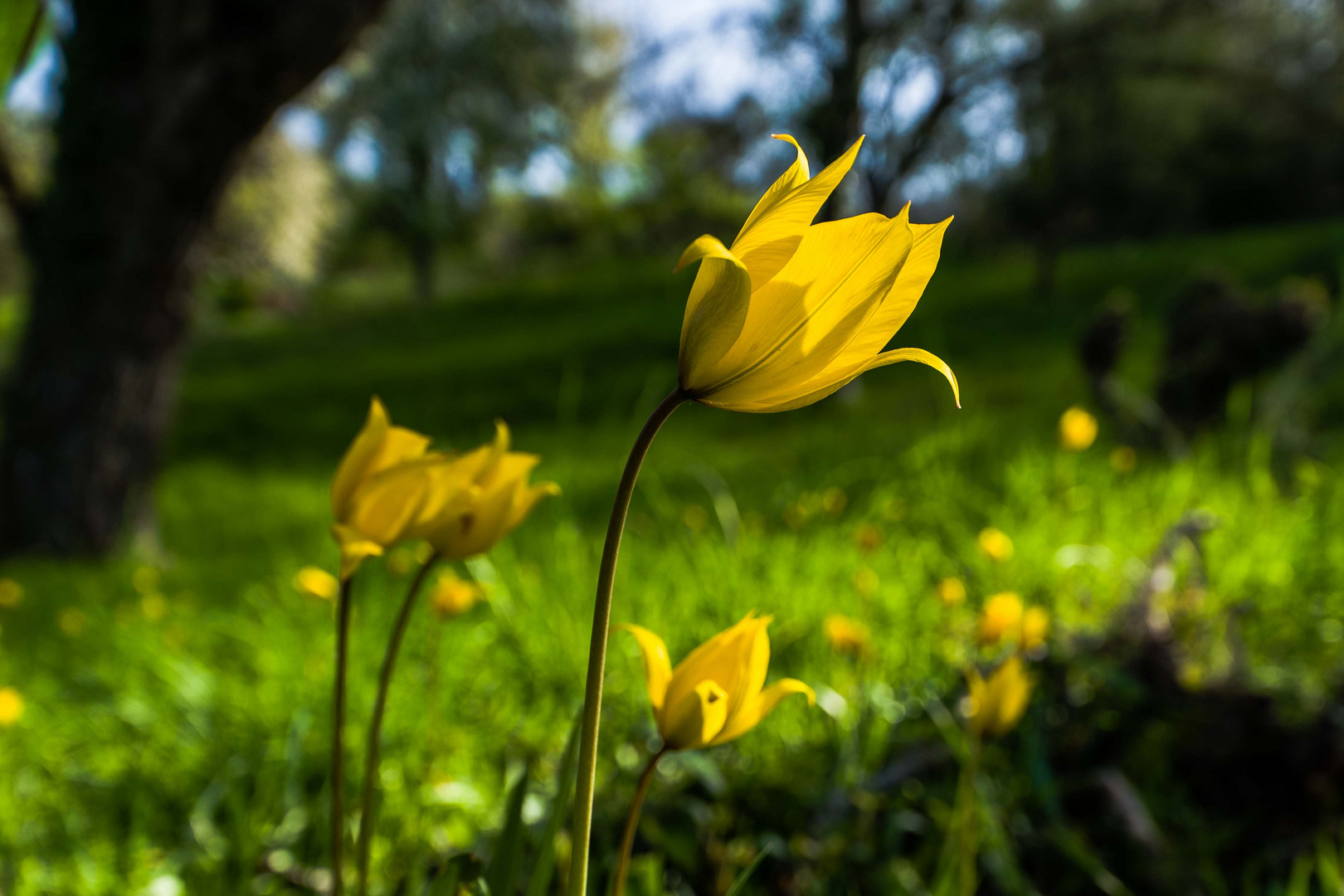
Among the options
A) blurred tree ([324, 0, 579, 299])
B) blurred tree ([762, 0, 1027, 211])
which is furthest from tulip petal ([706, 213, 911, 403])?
blurred tree ([324, 0, 579, 299])

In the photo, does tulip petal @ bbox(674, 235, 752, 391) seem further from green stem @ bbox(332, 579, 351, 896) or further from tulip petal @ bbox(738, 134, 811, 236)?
green stem @ bbox(332, 579, 351, 896)

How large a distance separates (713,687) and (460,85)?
19248mm

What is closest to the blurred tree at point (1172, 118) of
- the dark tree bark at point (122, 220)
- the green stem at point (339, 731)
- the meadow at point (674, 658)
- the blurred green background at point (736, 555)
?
the blurred green background at point (736, 555)

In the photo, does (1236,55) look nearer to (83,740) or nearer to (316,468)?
(316,468)

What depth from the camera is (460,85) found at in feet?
58.1

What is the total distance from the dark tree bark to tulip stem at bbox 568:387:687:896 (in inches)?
149

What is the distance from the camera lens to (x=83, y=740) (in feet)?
5.92

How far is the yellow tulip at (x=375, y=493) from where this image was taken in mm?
638

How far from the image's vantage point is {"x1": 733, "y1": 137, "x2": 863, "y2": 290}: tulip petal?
17.9 inches

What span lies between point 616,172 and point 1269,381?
64.2 feet

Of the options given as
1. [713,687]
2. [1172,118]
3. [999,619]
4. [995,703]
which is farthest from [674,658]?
[1172,118]

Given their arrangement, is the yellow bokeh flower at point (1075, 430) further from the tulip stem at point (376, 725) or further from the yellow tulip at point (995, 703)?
the tulip stem at point (376, 725)

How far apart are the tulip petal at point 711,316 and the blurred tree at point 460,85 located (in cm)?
1662

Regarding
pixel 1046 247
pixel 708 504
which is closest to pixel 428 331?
pixel 1046 247
